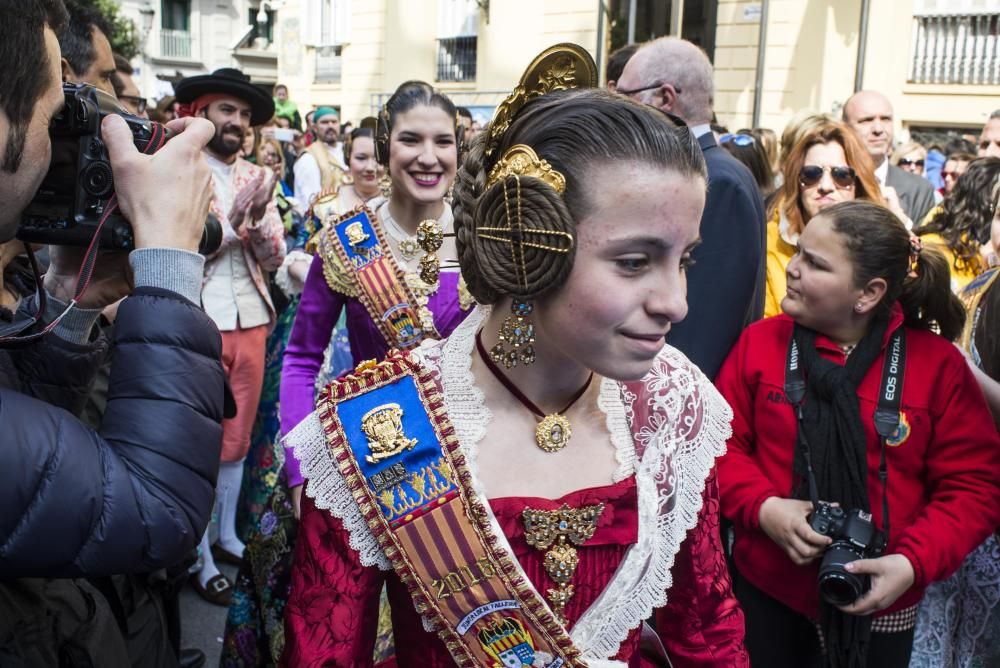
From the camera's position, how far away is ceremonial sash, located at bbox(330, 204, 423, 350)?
2.69m

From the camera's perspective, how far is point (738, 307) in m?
2.68

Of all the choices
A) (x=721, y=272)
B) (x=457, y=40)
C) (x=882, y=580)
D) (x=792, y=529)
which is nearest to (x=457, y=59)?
(x=457, y=40)

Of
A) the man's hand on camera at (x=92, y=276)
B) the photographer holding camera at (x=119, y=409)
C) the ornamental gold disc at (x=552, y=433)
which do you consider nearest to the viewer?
the photographer holding camera at (x=119, y=409)

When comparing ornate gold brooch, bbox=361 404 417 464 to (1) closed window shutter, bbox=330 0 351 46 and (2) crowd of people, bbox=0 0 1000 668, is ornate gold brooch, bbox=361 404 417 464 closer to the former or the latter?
(2) crowd of people, bbox=0 0 1000 668

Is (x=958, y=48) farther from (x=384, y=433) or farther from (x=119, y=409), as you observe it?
(x=119, y=409)

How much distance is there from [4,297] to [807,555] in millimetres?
2078

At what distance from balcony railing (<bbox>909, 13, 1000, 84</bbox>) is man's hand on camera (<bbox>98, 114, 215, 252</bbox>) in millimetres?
14959

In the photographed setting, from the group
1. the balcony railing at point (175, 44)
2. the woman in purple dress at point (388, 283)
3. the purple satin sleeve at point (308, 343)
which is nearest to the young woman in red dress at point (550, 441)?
the woman in purple dress at point (388, 283)

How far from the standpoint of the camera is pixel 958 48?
13.9m

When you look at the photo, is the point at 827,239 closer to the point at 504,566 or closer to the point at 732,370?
the point at 732,370

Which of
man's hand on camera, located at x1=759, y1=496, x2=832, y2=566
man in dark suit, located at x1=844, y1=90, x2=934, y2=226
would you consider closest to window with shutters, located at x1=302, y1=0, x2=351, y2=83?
man in dark suit, located at x1=844, y1=90, x2=934, y2=226

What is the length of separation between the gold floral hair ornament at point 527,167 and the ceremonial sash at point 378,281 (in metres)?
1.27

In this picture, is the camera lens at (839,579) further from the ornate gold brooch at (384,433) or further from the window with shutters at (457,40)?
the window with shutters at (457,40)

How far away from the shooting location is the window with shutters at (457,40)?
56.2 ft
